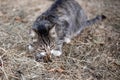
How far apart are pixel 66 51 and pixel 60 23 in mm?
505

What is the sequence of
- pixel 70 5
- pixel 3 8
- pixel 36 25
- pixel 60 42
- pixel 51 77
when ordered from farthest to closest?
1. pixel 3 8
2. pixel 70 5
3. pixel 60 42
4. pixel 36 25
5. pixel 51 77

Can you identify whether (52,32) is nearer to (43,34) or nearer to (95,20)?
(43,34)

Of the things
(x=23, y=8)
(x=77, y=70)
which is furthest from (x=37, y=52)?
(x=23, y=8)

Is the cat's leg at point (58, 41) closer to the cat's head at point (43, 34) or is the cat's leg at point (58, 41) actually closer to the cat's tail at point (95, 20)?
the cat's head at point (43, 34)

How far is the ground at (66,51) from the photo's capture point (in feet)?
13.2

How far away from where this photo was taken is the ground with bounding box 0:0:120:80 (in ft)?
13.2

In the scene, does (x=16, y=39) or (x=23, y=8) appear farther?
(x=23, y=8)

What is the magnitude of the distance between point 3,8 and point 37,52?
2.17 m

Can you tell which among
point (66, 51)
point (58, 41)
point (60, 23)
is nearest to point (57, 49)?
point (58, 41)

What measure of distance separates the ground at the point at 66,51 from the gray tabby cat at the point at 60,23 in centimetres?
14

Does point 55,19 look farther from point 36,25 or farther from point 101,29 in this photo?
point 101,29

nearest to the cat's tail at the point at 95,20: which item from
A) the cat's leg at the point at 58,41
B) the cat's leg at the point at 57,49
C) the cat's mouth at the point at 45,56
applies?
the cat's leg at the point at 58,41

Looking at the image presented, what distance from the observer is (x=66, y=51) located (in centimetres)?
465

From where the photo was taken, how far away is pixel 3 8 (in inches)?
237
